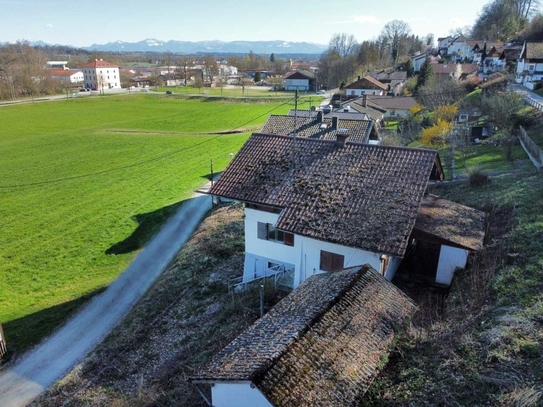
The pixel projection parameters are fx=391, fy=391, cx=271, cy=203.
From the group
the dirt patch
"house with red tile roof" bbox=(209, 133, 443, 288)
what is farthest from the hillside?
"house with red tile roof" bbox=(209, 133, 443, 288)

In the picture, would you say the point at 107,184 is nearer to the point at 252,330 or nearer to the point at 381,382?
the point at 252,330

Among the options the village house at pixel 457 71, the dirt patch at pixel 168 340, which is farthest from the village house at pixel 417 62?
the dirt patch at pixel 168 340

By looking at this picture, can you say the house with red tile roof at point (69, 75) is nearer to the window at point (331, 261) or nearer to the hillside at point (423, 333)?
the hillside at point (423, 333)

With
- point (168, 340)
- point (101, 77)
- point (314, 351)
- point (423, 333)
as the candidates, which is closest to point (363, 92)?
point (168, 340)

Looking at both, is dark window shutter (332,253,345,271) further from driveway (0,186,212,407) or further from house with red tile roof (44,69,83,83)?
house with red tile roof (44,69,83,83)

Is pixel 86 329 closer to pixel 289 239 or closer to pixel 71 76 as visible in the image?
pixel 289 239
